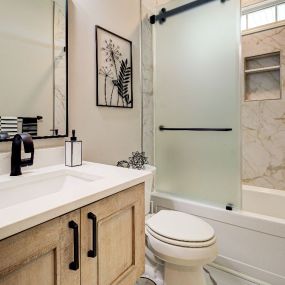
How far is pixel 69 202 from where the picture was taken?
0.62m

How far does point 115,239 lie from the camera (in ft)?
2.69

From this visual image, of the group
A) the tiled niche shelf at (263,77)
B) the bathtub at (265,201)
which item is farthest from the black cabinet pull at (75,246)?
the tiled niche shelf at (263,77)

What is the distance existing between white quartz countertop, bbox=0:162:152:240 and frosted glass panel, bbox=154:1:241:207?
0.99 m

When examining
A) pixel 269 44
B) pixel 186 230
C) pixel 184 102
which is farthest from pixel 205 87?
pixel 186 230

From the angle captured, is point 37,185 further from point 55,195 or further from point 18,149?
point 55,195

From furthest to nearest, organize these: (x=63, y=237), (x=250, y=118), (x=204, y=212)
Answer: (x=250, y=118)
(x=204, y=212)
(x=63, y=237)

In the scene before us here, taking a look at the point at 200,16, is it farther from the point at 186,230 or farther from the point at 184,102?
the point at 186,230

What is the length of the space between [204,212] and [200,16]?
5.46ft

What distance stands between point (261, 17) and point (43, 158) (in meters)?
2.63

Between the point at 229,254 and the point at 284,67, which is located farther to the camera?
the point at 284,67

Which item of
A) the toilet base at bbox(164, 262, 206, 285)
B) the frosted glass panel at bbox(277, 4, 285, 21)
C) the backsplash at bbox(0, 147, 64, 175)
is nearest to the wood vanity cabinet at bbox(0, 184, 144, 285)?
the toilet base at bbox(164, 262, 206, 285)

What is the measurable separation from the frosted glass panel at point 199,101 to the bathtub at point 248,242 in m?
0.11

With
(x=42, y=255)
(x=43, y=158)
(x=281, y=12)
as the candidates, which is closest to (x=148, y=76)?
(x=43, y=158)

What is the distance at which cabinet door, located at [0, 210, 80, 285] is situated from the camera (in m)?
0.50
